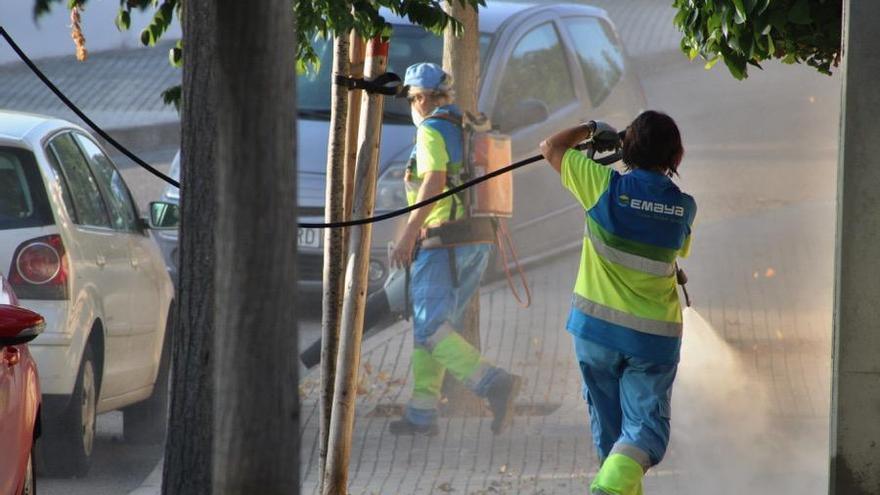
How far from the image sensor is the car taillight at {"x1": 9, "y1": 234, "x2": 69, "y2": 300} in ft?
25.3

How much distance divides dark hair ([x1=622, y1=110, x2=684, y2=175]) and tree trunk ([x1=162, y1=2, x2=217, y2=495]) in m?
1.91

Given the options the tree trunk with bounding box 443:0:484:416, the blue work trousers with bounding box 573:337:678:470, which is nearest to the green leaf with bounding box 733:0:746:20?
the blue work trousers with bounding box 573:337:678:470

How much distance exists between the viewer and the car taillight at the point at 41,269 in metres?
7.72

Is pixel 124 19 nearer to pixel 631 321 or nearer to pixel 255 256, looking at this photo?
pixel 631 321

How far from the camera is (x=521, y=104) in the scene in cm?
1211

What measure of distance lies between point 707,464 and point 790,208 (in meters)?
7.55

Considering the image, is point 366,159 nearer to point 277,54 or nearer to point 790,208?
point 277,54

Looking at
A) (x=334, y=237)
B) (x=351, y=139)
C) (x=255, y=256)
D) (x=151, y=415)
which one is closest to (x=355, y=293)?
(x=334, y=237)

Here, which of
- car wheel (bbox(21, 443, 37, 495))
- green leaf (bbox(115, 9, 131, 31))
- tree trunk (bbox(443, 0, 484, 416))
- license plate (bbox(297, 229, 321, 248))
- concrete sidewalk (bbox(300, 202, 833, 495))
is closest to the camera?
car wheel (bbox(21, 443, 37, 495))

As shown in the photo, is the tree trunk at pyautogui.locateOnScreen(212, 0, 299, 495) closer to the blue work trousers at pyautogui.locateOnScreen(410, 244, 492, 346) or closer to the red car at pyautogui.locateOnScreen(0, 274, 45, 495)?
the red car at pyautogui.locateOnScreen(0, 274, 45, 495)

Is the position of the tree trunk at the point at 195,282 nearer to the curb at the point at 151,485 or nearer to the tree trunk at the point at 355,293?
the tree trunk at the point at 355,293

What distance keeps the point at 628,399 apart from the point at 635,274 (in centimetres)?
45

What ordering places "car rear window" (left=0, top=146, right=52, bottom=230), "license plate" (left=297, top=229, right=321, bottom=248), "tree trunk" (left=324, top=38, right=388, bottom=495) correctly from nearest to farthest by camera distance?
"tree trunk" (left=324, top=38, right=388, bottom=495)
"car rear window" (left=0, top=146, right=52, bottom=230)
"license plate" (left=297, top=229, right=321, bottom=248)

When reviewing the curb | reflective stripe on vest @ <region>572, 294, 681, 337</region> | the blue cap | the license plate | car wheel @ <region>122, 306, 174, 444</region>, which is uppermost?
the blue cap
